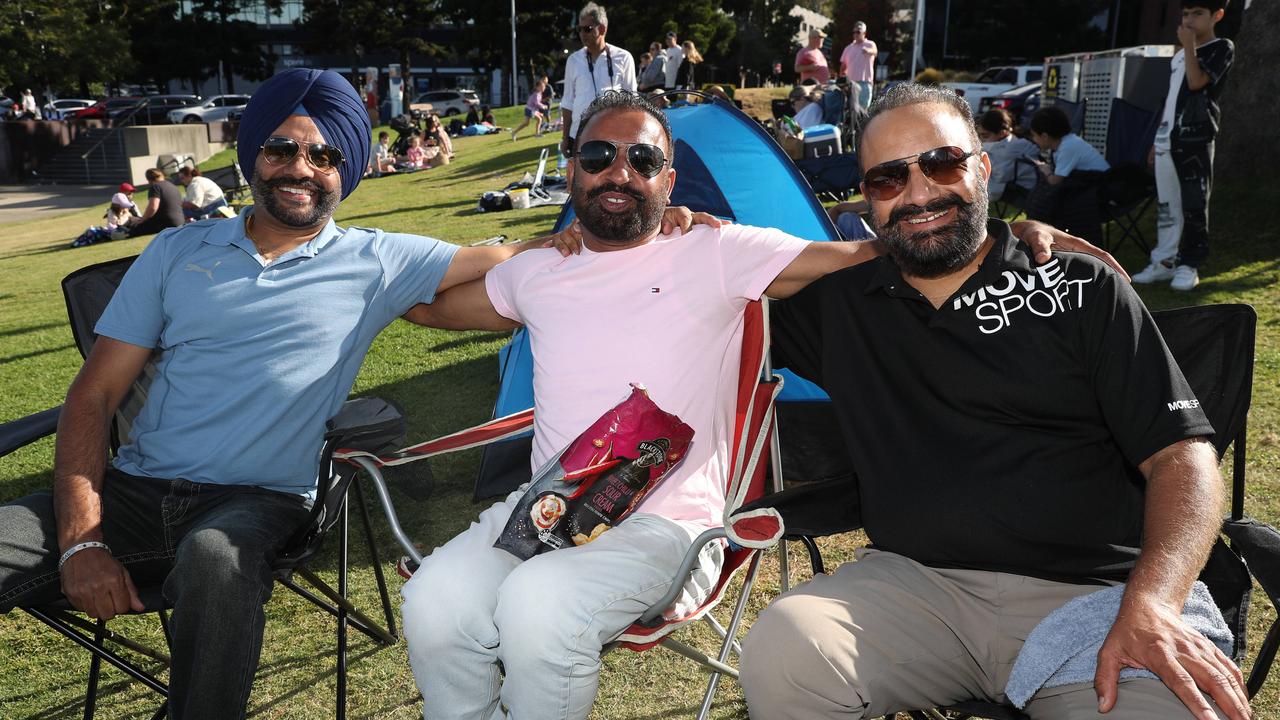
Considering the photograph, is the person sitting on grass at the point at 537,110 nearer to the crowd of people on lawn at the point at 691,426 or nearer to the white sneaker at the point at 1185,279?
the white sneaker at the point at 1185,279

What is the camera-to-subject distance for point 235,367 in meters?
2.59

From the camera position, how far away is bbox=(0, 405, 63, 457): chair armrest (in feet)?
8.04

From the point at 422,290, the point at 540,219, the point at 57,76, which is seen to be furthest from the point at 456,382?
the point at 57,76

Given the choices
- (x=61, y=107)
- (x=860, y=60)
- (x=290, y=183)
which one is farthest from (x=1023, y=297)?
(x=61, y=107)

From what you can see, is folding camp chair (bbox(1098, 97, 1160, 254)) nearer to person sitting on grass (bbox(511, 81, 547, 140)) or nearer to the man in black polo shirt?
the man in black polo shirt

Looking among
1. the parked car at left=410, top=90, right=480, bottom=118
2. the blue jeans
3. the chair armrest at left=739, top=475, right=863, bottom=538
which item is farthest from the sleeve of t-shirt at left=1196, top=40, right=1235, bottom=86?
the parked car at left=410, top=90, right=480, bottom=118

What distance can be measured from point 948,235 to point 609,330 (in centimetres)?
90

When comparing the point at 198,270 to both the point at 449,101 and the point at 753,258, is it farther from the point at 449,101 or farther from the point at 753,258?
the point at 449,101

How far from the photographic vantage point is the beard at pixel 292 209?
107 inches

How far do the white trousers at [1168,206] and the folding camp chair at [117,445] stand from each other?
5866mm

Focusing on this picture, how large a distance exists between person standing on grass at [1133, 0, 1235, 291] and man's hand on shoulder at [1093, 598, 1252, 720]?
5269 millimetres

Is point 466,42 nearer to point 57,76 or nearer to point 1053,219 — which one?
point 57,76

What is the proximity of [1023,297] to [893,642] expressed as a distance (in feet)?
2.64

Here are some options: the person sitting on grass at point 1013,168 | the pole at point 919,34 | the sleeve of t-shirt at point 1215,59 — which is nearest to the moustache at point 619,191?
the sleeve of t-shirt at point 1215,59
